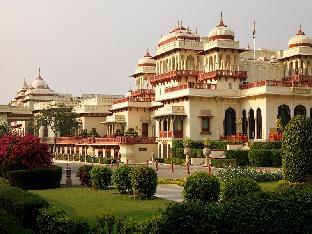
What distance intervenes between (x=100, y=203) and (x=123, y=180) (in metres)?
3.13

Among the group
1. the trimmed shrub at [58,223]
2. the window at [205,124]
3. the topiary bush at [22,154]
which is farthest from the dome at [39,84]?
the trimmed shrub at [58,223]

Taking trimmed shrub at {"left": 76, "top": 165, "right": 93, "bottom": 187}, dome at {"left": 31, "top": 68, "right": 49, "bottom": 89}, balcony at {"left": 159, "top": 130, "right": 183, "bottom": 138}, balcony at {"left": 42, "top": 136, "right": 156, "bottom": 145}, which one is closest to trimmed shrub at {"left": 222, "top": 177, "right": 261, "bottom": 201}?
trimmed shrub at {"left": 76, "top": 165, "right": 93, "bottom": 187}

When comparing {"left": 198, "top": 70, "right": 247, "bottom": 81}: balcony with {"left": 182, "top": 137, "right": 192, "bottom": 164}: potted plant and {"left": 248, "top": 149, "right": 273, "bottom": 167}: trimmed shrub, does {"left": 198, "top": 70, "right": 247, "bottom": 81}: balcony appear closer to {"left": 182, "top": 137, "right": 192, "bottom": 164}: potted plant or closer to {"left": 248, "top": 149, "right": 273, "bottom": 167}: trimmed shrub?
{"left": 182, "top": 137, "right": 192, "bottom": 164}: potted plant

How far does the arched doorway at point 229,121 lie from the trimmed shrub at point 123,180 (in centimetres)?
2967

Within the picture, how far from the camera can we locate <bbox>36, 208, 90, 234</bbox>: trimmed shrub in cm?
1186

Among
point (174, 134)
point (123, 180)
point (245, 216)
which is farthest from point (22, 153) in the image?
point (174, 134)

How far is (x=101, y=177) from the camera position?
24.3 metres

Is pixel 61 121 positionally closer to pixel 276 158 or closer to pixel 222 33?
pixel 222 33

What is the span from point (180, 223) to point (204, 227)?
1.74 ft

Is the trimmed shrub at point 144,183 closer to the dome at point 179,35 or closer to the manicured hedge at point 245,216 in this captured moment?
the manicured hedge at point 245,216

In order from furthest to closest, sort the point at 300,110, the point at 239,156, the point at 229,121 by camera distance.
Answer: the point at 229,121 → the point at 300,110 → the point at 239,156


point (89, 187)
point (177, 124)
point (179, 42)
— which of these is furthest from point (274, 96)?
point (89, 187)

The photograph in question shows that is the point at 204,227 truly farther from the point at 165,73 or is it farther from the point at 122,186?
the point at 165,73

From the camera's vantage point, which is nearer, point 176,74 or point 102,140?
point 176,74
